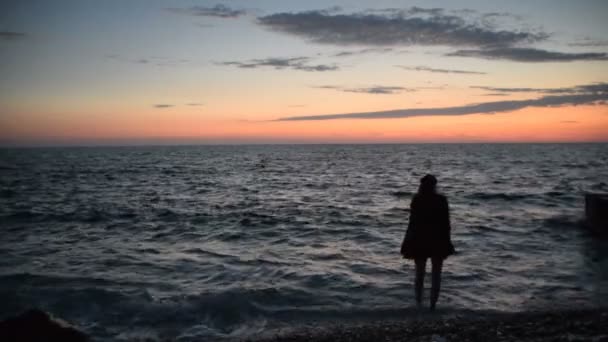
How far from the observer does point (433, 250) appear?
6.62 m

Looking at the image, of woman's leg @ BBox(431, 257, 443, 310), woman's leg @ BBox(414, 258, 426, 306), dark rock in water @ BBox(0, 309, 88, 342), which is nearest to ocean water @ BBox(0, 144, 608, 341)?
woman's leg @ BBox(414, 258, 426, 306)

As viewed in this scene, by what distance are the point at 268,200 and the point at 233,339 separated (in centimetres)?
1782

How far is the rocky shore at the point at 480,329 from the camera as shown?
538 cm

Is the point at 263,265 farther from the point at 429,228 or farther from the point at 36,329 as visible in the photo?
the point at 36,329

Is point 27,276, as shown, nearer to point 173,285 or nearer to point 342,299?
point 173,285

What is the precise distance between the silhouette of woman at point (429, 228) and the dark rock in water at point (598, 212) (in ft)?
30.0

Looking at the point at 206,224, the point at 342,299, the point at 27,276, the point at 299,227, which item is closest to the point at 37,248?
the point at 27,276

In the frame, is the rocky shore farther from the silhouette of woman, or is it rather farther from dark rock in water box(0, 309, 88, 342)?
dark rock in water box(0, 309, 88, 342)

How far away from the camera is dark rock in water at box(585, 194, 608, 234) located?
12594 millimetres

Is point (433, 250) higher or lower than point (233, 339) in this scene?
higher

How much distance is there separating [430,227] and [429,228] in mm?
23

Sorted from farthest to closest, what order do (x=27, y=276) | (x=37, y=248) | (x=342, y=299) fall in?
1. (x=37, y=248)
2. (x=27, y=276)
3. (x=342, y=299)

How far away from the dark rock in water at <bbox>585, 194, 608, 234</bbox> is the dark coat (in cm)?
915

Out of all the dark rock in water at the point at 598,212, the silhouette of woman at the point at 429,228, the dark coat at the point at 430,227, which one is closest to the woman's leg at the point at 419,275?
the silhouette of woman at the point at 429,228
